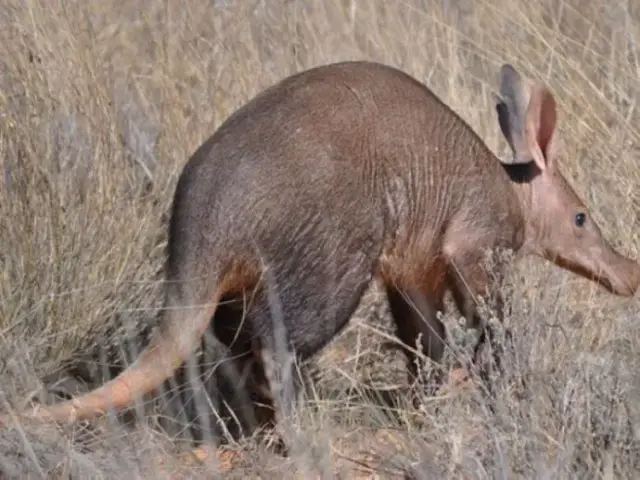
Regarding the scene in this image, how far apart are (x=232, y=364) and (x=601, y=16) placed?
153 inches

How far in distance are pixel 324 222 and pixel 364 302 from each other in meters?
1.37

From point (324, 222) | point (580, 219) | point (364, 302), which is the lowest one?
point (364, 302)

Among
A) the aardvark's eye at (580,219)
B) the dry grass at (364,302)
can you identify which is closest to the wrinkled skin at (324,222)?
the dry grass at (364,302)

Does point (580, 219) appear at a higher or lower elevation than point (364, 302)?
higher

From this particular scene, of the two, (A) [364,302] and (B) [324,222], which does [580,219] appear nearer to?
(A) [364,302]

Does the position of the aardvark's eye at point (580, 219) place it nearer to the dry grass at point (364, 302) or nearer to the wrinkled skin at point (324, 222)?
the dry grass at point (364, 302)

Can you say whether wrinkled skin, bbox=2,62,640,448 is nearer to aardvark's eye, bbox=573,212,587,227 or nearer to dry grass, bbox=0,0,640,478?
dry grass, bbox=0,0,640,478

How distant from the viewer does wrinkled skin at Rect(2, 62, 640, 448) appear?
4945 millimetres

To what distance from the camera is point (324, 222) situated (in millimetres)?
5047

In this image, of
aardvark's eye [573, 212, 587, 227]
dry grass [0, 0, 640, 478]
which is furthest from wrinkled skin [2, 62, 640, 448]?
aardvark's eye [573, 212, 587, 227]

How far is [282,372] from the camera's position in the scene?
507 centimetres

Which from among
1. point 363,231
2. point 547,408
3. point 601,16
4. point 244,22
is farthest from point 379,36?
point 547,408

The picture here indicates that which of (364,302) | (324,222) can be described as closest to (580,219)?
(364,302)

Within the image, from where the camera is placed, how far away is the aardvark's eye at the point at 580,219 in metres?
6.27
